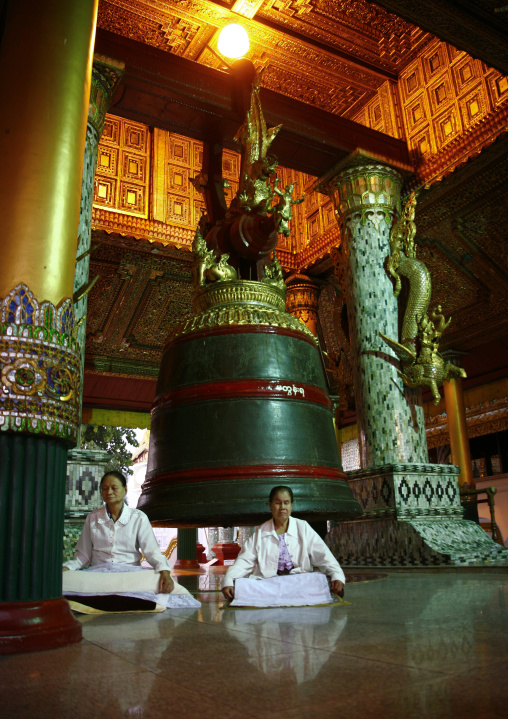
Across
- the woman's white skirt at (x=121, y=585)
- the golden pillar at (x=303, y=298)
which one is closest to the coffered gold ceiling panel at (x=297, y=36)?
the golden pillar at (x=303, y=298)

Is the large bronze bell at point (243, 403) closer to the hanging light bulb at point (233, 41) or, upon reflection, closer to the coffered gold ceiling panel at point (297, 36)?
the hanging light bulb at point (233, 41)

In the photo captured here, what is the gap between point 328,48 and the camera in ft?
22.1

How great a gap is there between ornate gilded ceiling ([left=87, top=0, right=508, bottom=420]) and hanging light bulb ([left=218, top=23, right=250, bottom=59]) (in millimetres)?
1182

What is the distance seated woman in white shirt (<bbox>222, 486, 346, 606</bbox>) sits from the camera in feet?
8.42

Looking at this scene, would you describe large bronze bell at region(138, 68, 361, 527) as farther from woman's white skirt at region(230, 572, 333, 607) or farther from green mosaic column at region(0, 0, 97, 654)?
green mosaic column at region(0, 0, 97, 654)

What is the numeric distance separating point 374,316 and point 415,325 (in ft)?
1.27

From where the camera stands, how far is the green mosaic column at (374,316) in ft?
17.5

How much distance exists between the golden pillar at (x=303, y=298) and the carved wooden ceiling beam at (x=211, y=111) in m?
3.11

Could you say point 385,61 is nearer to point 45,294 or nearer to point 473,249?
point 473,249

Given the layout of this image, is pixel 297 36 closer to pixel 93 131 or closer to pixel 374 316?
pixel 93 131

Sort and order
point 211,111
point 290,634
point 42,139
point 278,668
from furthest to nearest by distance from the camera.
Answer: point 211,111 → point 42,139 → point 290,634 → point 278,668

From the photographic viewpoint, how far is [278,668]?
1312 mm

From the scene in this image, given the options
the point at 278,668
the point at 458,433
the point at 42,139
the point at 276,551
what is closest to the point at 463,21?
the point at 42,139

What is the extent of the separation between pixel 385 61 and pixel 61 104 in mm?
6189
